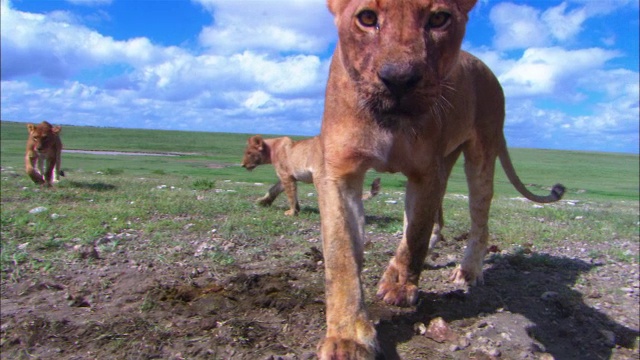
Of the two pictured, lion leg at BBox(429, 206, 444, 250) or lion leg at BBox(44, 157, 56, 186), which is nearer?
lion leg at BBox(429, 206, 444, 250)

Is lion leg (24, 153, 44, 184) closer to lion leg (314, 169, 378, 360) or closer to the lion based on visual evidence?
the lion

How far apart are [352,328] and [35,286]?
2.58 metres

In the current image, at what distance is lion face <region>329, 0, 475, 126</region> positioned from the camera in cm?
275

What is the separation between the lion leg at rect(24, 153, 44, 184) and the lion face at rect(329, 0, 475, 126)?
951cm

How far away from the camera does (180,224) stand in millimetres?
6551

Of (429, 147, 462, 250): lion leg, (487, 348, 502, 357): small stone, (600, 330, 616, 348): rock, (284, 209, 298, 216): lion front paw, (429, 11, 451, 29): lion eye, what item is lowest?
(600, 330, 616, 348): rock

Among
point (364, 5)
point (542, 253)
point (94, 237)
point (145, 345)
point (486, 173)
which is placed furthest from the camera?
point (542, 253)

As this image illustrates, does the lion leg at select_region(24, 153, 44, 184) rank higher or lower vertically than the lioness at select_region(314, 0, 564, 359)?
lower

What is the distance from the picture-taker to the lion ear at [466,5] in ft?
10.8

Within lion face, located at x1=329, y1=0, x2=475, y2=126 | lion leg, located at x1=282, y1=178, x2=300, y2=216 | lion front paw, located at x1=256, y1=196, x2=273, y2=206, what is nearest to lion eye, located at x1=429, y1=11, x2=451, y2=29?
lion face, located at x1=329, y1=0, x2=475, y2=126

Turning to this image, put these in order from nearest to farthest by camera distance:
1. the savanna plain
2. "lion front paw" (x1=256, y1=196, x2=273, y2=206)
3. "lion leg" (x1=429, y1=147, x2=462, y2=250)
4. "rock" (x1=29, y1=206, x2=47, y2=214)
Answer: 1. the savanna plain
2. "lion leg" (x1=429, y1=147, x2=462, y2=250)
3. "rock" (x1=29, y1=206, x2=47, y2=214)
4. "lion front paw" (x1=256, y1=196, x2=273, y2=206)

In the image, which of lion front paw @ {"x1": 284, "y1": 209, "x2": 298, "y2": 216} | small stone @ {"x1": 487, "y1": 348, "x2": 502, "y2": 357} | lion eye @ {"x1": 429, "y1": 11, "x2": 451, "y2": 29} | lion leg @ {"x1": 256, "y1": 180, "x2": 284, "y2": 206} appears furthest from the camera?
lion leg @ {"x1": 256, "y1": 180, "x2": 284, "y2": 206}

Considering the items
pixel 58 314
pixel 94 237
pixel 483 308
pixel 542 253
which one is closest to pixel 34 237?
pixel 94 237

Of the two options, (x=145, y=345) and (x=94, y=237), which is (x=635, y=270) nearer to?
(x=145, y=345)
